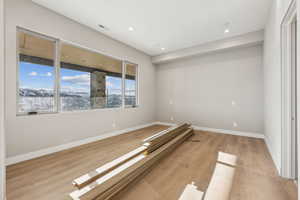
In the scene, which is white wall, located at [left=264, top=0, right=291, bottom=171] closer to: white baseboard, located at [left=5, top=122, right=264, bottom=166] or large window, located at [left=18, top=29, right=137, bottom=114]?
white baseboard, located at [left=5, top=122, right=264, bottom=166]

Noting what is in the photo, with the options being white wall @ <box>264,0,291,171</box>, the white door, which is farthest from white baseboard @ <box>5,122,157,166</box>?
the white door

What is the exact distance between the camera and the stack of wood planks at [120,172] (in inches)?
57.2

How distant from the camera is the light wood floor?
5.10 ft

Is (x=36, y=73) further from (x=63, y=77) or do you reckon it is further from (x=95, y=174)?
(x=95, y=174)

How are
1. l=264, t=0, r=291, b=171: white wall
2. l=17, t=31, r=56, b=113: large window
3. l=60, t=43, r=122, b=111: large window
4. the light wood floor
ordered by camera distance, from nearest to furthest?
the light wood floor, l=264, t=0, r=291, b=171: white wall, l=17, t=31, r=56, b=113: large window, l=60, t=43, r=122, b=111: large window

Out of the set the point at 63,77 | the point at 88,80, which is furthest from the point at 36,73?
the point at 88,80

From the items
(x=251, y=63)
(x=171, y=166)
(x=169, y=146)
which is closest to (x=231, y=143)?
(x=169, y=146)

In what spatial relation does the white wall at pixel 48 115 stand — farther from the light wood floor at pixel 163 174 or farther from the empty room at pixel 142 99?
the light wood floor at pixel 163 174

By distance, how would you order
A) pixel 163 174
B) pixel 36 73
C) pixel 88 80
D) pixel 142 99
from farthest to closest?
pixel 142 99, pixel 88 80, pixel 36 73, pixel 163 174

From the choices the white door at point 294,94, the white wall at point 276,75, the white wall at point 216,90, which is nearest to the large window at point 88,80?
the white wall at point 216,90

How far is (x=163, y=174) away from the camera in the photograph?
198 centimetres

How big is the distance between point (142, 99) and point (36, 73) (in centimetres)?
332

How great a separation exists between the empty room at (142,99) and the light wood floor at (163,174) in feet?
0.06

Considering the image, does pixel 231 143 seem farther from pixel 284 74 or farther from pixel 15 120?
pixel 15 120
